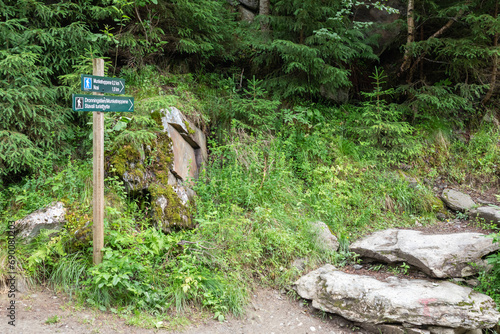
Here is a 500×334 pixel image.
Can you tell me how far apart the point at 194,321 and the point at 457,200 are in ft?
20.9

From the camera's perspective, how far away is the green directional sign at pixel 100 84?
393 centimetres

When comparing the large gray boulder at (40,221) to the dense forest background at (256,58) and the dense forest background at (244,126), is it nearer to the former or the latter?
the dense forest background at (244,126)

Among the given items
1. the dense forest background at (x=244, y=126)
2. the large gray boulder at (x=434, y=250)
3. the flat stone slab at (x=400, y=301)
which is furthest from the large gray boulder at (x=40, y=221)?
the large gray boulder at (x=434, y=250)

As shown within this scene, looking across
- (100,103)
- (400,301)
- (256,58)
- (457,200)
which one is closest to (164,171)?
(100,103)

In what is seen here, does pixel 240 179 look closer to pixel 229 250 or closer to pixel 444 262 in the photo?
pixel 229 250

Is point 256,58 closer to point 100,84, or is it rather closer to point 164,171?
point 164,171

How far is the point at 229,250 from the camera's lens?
15.9 ft

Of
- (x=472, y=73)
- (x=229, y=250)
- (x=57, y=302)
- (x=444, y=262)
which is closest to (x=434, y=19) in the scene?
(x=472, y=73)

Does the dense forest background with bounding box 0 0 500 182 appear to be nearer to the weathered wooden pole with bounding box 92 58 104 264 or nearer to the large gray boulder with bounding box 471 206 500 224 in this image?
the weathered wooden pole with bounding box 92 58 104 264

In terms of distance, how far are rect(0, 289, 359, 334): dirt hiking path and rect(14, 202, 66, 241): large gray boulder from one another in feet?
2.81

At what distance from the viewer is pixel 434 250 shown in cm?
514

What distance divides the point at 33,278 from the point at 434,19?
1054 centimetres

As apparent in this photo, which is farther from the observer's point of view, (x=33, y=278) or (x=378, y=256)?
(x=378, y=256)

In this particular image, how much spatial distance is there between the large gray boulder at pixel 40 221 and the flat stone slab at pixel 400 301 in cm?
366
